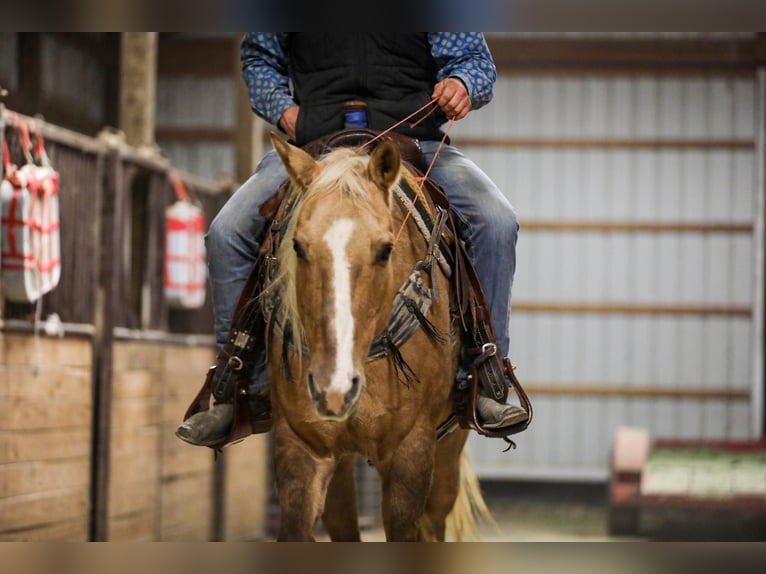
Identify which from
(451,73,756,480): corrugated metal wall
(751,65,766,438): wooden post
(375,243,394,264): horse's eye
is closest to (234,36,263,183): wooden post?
(451,73,756,480): corrugated metal wall

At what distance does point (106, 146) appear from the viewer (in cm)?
791

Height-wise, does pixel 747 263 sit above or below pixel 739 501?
→ above

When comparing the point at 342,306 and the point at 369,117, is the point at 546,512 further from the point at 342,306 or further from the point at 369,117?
the point at 342,306

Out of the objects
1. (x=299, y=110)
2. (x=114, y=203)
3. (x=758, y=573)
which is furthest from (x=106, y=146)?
(x=758, y=573)

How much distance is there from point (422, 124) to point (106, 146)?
14.3ft

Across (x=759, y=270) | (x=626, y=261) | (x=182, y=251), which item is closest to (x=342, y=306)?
(x=182, y=251)

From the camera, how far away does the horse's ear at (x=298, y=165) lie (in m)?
3.31

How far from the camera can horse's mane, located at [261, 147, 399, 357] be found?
10.5 ft

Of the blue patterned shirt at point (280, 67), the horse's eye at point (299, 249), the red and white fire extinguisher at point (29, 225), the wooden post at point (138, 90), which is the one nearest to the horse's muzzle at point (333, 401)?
the horse's eye at point (299, 249)

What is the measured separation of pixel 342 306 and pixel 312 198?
14.0 inches

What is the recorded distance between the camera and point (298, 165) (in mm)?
3330

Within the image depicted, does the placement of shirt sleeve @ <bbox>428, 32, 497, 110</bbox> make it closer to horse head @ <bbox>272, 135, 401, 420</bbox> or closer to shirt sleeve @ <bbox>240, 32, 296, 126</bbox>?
shirt sleeve @ <bbox>240, 32, 296, 126</bbox>

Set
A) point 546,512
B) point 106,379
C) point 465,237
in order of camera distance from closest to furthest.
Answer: point 465,237 → point 106,379 → point 546,512
